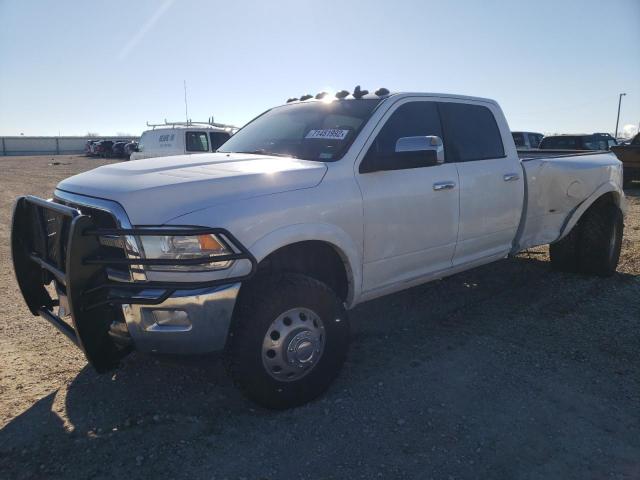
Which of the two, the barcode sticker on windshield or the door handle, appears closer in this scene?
the barcode sticker on windshield

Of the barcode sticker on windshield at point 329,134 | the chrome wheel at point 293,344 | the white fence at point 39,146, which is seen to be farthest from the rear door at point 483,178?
the white fence at point 39,146

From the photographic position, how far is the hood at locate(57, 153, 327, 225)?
260cm

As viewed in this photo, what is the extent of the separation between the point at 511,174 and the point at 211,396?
318cm

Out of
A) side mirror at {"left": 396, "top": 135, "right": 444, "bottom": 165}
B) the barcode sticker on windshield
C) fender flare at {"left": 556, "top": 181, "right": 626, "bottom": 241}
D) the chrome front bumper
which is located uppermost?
the barcode sticker on windshield

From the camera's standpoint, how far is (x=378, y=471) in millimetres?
2479

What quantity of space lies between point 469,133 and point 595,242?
2.39m

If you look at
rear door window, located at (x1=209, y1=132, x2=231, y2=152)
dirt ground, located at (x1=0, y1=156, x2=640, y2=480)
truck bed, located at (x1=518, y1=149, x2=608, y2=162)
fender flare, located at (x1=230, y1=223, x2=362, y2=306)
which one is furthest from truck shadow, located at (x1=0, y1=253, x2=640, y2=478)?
rear door window, located at (x1=209, y1=132, x2=231, y2=152)

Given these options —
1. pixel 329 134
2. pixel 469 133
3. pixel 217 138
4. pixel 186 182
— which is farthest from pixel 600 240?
pixel 217 138

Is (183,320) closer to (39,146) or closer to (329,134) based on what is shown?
(329,134)

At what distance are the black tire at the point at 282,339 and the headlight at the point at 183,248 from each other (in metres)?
0.36

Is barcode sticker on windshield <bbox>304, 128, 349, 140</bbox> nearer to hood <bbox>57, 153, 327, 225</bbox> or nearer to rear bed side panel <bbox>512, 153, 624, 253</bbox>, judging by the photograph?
hood <bbox>57, 153, 327, 225</bbox>

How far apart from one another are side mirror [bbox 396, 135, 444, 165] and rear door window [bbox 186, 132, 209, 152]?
11.4 meters

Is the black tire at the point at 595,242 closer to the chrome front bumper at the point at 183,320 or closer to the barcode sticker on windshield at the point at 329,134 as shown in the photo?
the barcode sticker on windshield at the point at 329,134

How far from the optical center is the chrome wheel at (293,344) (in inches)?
113
